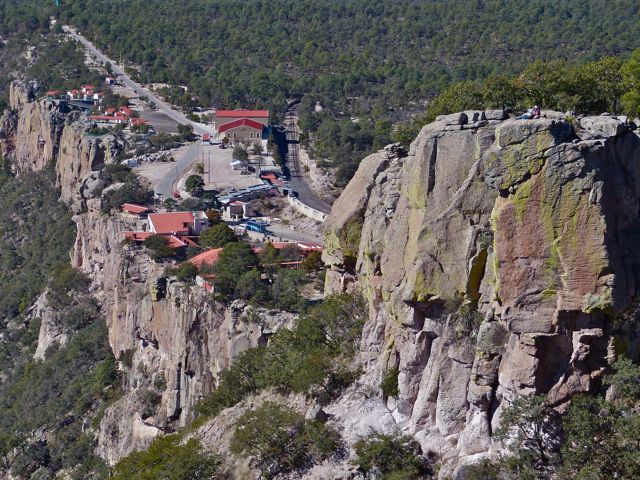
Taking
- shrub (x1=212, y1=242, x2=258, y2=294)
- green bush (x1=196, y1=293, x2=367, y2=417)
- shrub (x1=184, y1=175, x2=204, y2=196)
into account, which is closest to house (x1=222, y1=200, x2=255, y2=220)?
shrub (x1=184, y1=175, x2=204, y2=196)

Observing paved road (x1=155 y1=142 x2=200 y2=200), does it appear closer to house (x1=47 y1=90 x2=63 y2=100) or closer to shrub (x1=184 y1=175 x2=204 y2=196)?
shrub (x1=184 y1=175 x2=204 y2=196)

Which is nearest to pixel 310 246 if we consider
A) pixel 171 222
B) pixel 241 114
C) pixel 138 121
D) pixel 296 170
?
pixel 171 222

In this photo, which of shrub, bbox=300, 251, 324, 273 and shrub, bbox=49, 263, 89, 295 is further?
shrub, bbox=49, 263, 89, 295

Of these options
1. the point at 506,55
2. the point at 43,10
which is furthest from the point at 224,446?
the point at 43,10

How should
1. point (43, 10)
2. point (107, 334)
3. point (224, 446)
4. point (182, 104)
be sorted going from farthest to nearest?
point (43, 10) < point (182, 104) < point (107, 334) < point (224, 446)

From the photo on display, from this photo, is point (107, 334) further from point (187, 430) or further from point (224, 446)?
point (224, 446)

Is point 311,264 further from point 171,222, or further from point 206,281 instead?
point 171,222
